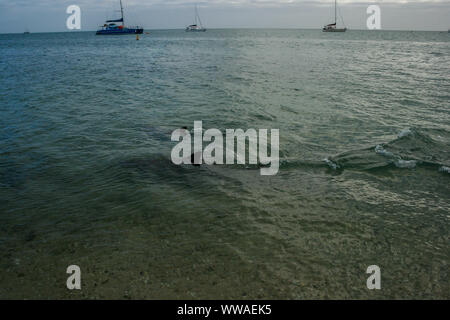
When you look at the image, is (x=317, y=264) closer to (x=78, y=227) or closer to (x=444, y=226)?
(x=444, y=226)

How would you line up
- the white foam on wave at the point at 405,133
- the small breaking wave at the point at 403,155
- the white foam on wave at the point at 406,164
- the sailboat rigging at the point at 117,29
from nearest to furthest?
the white foam on wave at the point at 406,164 < the small breaking wave at the point at 403,155 < the white foam on wave at the point at 405,133 < the sailboat rigging at the point at 117,29

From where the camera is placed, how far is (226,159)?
991 centimetres

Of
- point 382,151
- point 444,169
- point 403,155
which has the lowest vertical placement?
point 444,169

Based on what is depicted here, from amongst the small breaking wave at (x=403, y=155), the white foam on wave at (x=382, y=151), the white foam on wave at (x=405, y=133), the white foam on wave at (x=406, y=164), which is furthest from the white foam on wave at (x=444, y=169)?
the white foam on wave at (x=405, y=133)

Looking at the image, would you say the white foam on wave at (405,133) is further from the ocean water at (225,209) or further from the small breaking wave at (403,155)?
the ocean water at (225,209)

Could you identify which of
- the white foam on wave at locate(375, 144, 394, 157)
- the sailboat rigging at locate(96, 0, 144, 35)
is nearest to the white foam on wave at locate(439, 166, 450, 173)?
the white foam on wave at locate(375, 144, 394, 157)

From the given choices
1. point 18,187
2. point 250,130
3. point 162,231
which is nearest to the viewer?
point 162,231

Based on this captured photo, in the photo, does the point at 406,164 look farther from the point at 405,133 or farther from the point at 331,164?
Answer: the point at 405,133

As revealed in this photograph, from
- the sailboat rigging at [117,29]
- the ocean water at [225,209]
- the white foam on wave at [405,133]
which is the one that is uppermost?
the sailboat rigging at [117,29]

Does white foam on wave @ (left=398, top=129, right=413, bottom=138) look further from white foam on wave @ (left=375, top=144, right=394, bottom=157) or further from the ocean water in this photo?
white foam on wave @ (left=375, top=144, right=394, bottom=157)

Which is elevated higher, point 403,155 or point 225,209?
point 403,155

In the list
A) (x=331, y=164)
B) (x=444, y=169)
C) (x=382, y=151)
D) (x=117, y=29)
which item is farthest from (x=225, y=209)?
(x=117, y=29)
